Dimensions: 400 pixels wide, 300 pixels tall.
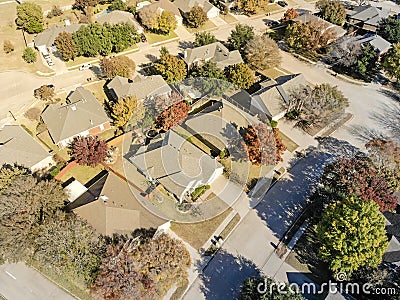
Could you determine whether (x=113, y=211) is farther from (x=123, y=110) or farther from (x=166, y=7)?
(x=166, y=7)

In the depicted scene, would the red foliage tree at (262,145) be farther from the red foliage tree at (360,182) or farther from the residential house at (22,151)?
the residential house at (22,151)

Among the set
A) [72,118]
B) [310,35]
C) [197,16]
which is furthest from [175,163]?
[197,16]

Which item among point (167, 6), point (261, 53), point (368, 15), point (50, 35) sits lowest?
point (261, 53)

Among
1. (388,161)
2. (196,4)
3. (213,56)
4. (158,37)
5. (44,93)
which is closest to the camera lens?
(388,161)

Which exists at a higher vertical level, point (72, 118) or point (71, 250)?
point (72, 118)

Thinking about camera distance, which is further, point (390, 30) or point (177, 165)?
point (390, 30)

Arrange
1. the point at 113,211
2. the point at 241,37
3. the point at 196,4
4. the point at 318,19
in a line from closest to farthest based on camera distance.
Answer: the point at 113,211
the point at 241,37
the point at 318,19
the point at 196,4

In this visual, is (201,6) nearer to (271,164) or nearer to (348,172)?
(271,164)
